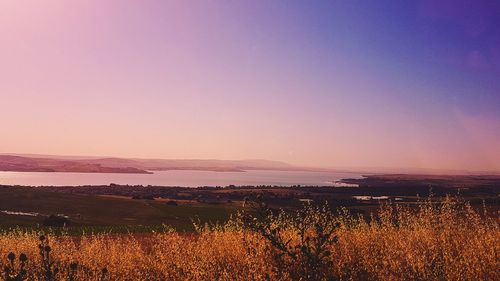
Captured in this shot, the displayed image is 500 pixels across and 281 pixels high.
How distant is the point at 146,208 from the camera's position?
57.1 metres

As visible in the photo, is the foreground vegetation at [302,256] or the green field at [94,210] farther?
the green field at [94,210]

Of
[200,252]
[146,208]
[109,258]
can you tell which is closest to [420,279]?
[200,252]

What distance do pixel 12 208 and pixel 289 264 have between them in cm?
5093

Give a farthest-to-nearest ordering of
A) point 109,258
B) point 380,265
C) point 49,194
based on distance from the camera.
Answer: point 49,194, point 109,258, point 380,265

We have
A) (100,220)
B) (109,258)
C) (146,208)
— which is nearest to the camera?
(109,258)

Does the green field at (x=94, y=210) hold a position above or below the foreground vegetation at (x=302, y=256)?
below

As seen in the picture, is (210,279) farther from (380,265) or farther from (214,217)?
(214,217)

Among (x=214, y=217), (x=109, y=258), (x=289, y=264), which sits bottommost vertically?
(x=214, y=217)

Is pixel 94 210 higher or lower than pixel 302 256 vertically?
lower

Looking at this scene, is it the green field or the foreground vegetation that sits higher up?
the foreground vegetation

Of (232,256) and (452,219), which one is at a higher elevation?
(452,219)

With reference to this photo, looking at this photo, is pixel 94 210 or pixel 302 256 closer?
pixel 302 256

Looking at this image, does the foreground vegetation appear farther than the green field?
No

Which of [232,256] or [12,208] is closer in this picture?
[232,256]
